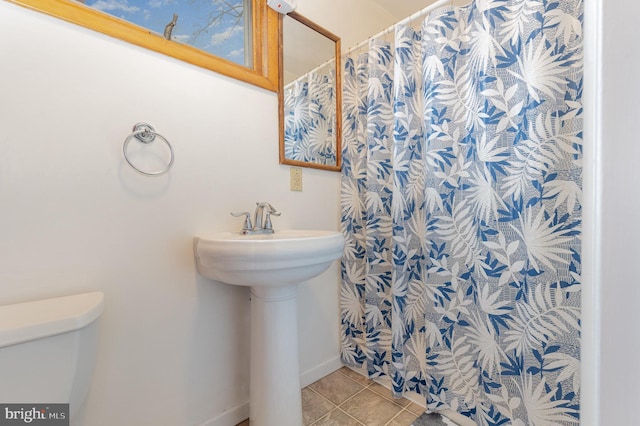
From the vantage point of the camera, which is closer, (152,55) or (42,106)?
(42,106)

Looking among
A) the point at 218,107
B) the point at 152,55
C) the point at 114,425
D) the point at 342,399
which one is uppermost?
the point at 152,55

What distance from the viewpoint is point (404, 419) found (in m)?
1.10

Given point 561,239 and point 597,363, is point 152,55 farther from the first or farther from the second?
point 561,239

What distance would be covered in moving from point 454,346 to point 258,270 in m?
0.86

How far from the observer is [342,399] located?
1227mm

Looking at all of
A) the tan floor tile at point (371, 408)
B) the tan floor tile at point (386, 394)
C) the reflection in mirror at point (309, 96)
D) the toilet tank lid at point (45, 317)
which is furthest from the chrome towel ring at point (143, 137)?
the tan floor tile at point (386, 394)

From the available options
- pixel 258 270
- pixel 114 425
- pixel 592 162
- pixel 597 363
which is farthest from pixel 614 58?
pixel 114 425

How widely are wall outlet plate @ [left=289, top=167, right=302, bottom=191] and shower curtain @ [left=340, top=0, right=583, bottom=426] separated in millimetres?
313

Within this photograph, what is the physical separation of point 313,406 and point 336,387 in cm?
18

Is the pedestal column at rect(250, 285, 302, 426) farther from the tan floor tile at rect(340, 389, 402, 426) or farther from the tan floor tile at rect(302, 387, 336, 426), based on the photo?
the tan floor tile at rect(340, 389, 402, 426)

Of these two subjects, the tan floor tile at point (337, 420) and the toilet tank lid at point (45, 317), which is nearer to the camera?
the toilet tank lid at point (45, 317)

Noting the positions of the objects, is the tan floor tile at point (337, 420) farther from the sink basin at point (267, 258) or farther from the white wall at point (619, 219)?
the white wall at point (619, 219)

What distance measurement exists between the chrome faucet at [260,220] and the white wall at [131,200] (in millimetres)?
71

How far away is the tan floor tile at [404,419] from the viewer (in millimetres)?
1079
